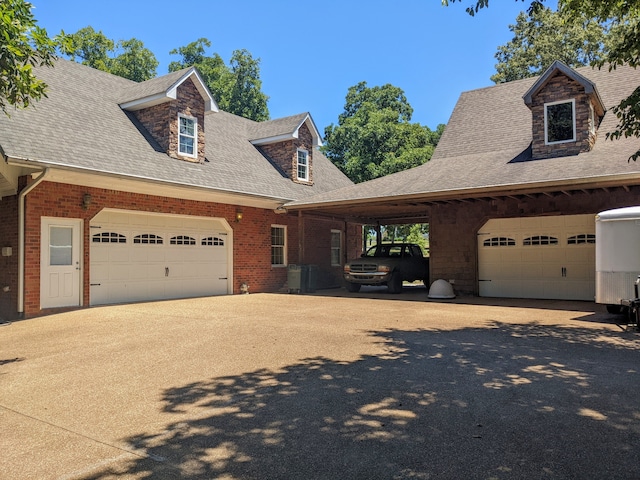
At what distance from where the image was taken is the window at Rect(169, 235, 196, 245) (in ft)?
46.9

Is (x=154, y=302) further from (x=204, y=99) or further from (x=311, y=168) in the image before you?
(x=311, y=168)

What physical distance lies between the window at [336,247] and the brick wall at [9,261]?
12.4 meters

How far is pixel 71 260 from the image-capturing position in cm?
1160

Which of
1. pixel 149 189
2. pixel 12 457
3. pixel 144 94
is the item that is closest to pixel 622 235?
pixel 12 457

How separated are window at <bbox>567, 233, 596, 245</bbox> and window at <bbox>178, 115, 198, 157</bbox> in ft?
38.0

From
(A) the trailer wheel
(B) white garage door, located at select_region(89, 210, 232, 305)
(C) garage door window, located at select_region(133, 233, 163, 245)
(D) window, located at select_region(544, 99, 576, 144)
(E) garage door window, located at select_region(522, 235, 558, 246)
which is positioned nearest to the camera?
(A) the trailer wheel

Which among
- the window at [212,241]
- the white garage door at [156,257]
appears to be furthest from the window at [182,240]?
the window at [212,241]

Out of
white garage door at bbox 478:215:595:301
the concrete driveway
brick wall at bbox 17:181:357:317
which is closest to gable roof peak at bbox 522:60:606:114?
white garage door at bbox 478:215:595:301

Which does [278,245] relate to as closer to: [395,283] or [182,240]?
[182,240]

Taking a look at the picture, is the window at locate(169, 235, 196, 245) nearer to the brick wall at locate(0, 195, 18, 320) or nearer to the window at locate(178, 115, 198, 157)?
the window at locate(178, 115, 198, 157)

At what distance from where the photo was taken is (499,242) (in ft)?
48.4

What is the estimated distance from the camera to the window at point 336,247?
20.8m

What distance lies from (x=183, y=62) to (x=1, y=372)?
129ft

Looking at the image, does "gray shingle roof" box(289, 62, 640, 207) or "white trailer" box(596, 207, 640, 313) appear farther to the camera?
"gray shingle roof" box(289, 62, 640, 207)
